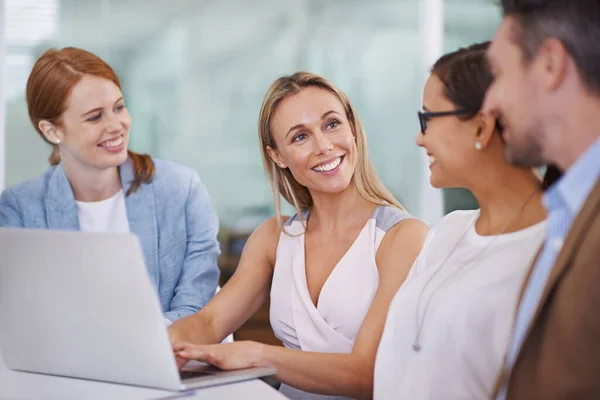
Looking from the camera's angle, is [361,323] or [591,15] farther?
[361,323]

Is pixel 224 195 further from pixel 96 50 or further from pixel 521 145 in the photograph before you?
pixel 521 145

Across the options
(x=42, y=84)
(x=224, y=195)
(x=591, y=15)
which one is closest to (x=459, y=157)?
(x=591, y=15)

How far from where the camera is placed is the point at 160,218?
9.07 feet

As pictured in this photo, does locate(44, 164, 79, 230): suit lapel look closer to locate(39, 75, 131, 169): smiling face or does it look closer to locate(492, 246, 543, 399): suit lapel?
locate(39, 75, 131, 169): smiling face

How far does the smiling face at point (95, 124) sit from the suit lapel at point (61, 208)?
126mm

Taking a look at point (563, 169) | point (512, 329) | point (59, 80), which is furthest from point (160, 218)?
point (563, 169)

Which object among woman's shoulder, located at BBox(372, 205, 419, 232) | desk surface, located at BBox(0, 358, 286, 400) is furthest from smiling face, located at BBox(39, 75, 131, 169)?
desk surface, located at BBox(0, 358, 286, 400)

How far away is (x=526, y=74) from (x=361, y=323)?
965mm

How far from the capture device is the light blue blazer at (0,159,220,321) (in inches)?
107

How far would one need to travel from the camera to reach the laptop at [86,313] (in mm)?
1383

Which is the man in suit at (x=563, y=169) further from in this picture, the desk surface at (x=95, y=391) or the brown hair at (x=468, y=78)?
the desk surface at (x=95, y=391)

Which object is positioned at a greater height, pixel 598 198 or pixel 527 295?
pixel 598 198

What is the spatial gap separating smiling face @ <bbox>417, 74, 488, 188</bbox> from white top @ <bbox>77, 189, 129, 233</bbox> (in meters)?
1.43

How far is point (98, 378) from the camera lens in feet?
5.17
